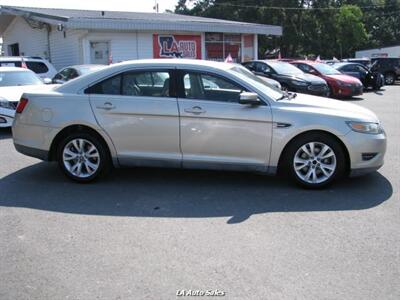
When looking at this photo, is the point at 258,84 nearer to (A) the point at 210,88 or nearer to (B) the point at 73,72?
(A) the point at 210,88

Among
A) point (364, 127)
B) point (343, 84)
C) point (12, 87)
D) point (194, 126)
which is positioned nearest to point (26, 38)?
point (12, 87)

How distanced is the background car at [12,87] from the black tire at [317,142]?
6081 mm

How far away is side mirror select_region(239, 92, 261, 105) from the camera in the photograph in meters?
Answer: 5.77

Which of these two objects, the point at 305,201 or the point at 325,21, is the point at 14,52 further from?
the point at 325,21

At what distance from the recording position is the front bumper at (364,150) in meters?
5.85

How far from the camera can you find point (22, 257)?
4145 mm

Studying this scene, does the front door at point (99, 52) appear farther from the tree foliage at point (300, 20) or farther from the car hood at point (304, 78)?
the tree foliage at point (300, 20)

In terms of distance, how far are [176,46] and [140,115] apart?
16.7 metres

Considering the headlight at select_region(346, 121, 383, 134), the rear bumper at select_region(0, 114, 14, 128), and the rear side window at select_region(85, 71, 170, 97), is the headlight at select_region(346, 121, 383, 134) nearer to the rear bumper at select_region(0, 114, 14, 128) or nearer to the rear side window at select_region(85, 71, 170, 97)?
the rear side window at select_region(85, 71, 170, 97)

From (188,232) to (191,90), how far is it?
2066 mm

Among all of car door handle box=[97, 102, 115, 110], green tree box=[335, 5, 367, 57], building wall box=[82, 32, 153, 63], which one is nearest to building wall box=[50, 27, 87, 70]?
building wall box=[82, 32, 153, 63]

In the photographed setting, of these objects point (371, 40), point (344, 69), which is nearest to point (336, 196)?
point (344, 69)

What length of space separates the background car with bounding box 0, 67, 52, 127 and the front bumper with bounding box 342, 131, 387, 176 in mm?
6645

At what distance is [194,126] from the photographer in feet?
19.6
